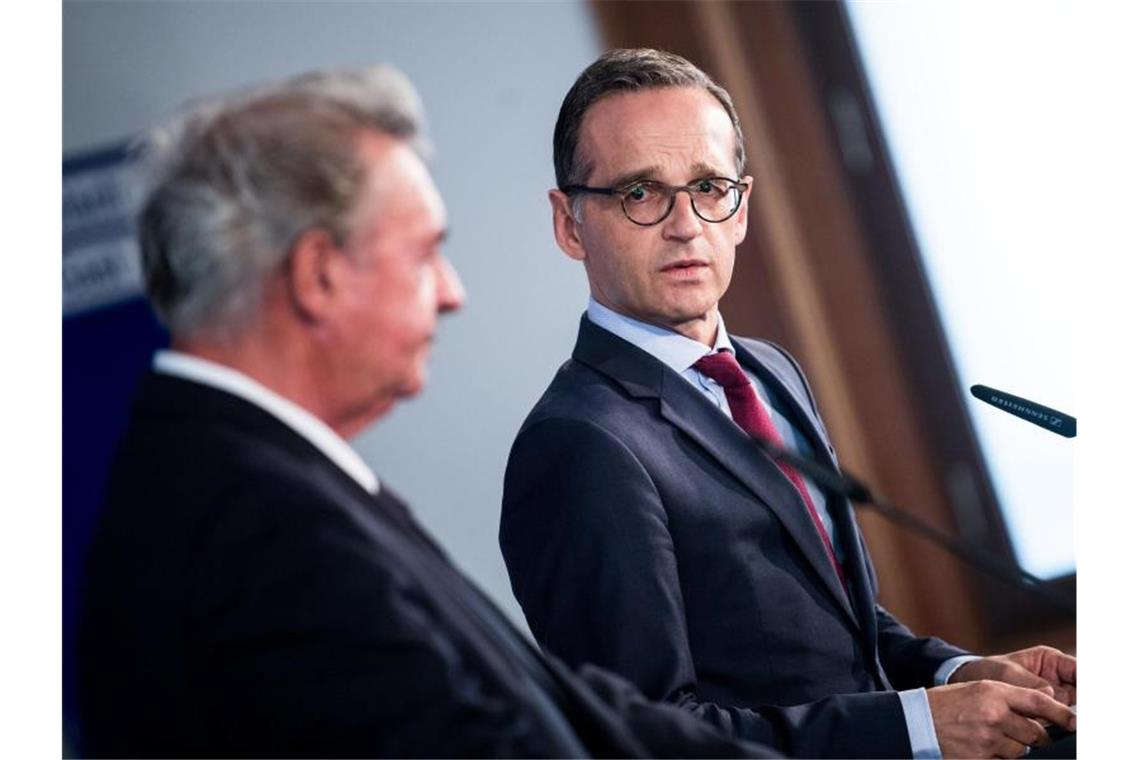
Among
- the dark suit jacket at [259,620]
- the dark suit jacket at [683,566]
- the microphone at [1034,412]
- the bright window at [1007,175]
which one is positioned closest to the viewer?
the dark suit jacket at [259,620]

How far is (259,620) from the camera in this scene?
915 millimetres

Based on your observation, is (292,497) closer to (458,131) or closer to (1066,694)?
(458,131)

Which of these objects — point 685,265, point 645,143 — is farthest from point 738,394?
point 645,143

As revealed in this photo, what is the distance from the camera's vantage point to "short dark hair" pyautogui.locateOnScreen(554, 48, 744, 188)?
4.55 ft

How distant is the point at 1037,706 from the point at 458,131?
2.34ft

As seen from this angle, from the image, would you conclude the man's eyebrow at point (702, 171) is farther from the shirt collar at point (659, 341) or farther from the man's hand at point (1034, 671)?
the man's hand at point (1034, 671)

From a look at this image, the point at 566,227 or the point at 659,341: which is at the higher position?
the point at 566,227

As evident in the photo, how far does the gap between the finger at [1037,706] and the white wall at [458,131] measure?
1.39 ft

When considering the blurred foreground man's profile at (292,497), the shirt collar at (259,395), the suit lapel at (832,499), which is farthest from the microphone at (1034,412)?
the shirt collar at (259,395)

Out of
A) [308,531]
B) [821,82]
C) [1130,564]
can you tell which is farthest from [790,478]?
[821,82]

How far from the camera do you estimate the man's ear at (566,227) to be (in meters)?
1.40

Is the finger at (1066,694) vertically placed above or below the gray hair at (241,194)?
A: below

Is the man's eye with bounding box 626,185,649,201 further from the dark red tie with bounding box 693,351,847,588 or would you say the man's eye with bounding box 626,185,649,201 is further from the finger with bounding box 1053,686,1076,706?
the finger with bounding box 1053,686,1076,706

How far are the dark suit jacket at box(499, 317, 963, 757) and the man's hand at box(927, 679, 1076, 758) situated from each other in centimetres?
4
